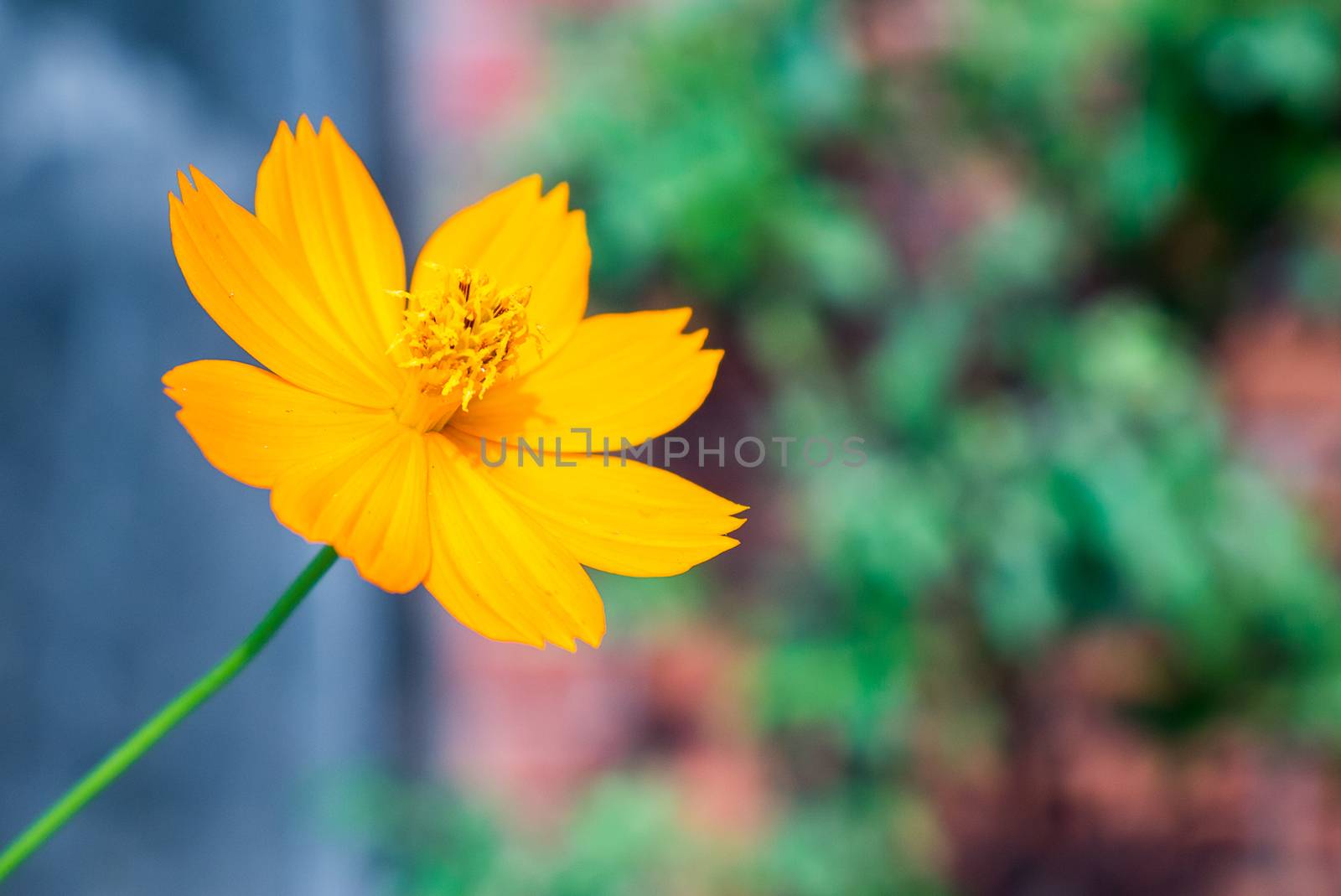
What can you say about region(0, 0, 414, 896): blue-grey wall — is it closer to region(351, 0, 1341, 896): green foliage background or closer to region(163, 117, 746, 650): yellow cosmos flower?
region(351, 0, 1341, 896): green foliage background

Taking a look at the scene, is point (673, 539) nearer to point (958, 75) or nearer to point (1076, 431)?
point (1076, 431)

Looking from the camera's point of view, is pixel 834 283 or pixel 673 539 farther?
pixel 834 283

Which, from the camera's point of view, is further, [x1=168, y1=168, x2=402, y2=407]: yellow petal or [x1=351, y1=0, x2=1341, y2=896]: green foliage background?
[x1=351, y1=0, x2=1341, y2=896]: green foliage background

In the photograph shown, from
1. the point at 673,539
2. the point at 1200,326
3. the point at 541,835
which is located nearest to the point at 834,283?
the point at 1200,326

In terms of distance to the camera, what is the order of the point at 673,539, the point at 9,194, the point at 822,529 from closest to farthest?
the point at 673,539 → the point at 9,194 → the point at 822,529

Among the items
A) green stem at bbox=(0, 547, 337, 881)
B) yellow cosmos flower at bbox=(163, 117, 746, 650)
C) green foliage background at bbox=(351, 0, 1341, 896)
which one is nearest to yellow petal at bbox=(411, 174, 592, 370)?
yellow cosmos flower at bbox=(163, 117, 746, 650)

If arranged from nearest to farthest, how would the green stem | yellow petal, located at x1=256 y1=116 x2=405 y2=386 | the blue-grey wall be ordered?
the green stem → yellow petal, located at x1=256 y1=116 x2=405 y2=386 → the blue-grey wall

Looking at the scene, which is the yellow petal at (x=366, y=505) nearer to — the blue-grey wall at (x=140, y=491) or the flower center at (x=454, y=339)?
the flower center at (x=454, y=339)
